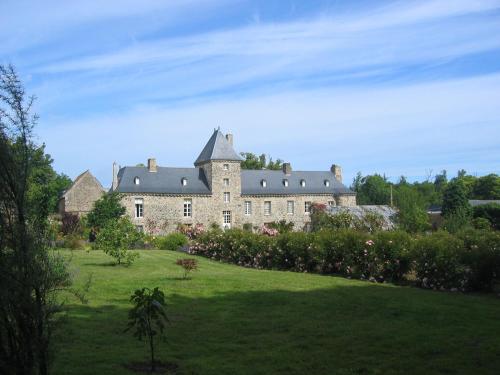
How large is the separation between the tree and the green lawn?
3.25ft

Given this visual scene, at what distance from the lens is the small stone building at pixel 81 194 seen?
43.1 metres

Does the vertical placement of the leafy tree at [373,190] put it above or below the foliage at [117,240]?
above

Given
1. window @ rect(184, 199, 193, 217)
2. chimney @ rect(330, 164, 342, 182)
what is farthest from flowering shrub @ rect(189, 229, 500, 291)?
chimney @ rect(330, 164, 342, 182)

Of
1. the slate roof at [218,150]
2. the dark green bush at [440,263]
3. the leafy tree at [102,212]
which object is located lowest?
the dark green bush at [440,263]

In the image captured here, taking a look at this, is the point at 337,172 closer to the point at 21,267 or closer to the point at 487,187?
the point at 487,187

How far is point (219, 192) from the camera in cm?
4522

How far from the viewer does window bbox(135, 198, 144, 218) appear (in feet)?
140

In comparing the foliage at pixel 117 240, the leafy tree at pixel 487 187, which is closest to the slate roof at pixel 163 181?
the foliage at pixel 117 240

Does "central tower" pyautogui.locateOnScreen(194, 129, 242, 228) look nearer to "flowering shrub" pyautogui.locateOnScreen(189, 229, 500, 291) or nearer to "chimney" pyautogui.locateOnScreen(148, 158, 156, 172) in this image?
"chimney" pyautogui.locateOnScreen(148, 158, 156, 172)

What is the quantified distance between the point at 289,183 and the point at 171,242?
22594 mm

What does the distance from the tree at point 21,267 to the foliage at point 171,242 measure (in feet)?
73.6

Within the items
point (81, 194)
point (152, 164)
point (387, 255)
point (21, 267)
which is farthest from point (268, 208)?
point (21, 267)

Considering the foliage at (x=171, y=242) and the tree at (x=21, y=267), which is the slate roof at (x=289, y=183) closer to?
the foliage at (x=171, y=242)

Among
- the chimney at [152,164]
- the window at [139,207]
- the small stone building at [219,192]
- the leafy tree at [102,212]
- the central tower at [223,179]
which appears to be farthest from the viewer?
the central tower at [223,179]
